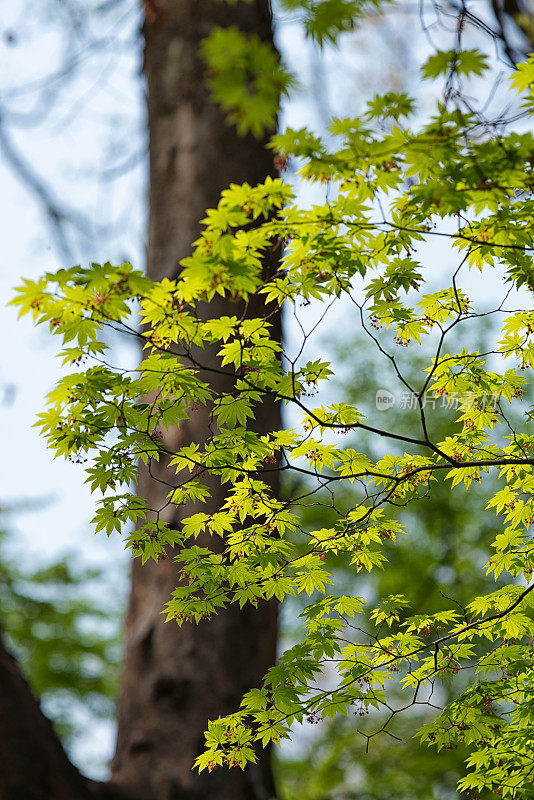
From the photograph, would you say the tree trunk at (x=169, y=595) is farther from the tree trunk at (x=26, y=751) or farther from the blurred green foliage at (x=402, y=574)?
the blurred green foliage at (x=402, y=574)

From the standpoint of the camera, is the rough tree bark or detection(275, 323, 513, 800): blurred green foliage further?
detection(275, 323, 513, 800): blurred green foliage

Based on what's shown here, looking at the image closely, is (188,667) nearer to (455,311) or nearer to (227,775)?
(227,775)

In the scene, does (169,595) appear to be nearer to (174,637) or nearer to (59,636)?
(174,637)

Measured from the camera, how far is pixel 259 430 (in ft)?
11.4

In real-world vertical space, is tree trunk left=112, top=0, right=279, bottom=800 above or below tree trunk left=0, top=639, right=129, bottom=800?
above

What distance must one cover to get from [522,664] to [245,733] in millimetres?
1051

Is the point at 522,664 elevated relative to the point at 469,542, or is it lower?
lower

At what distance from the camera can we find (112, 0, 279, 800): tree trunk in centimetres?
322

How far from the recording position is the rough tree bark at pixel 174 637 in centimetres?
259

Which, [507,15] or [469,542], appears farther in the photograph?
[469,542]

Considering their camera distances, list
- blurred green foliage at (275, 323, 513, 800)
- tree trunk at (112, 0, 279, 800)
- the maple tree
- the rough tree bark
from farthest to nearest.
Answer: blurred green foliage at (275, 323, 513, 800) → tree trunk at (112, 0, 279, 800) → the rough tree bark → the maple tree

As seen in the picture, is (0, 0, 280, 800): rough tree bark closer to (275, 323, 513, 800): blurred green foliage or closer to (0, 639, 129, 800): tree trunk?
(0, 639, 129, 800): tree trunk

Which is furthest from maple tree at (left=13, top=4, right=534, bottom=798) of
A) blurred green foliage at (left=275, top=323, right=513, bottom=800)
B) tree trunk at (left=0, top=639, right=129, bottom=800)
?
blurred green foliage at (left=275, top=323, right=513, bottom=800)

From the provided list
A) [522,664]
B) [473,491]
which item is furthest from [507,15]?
[473,491]
